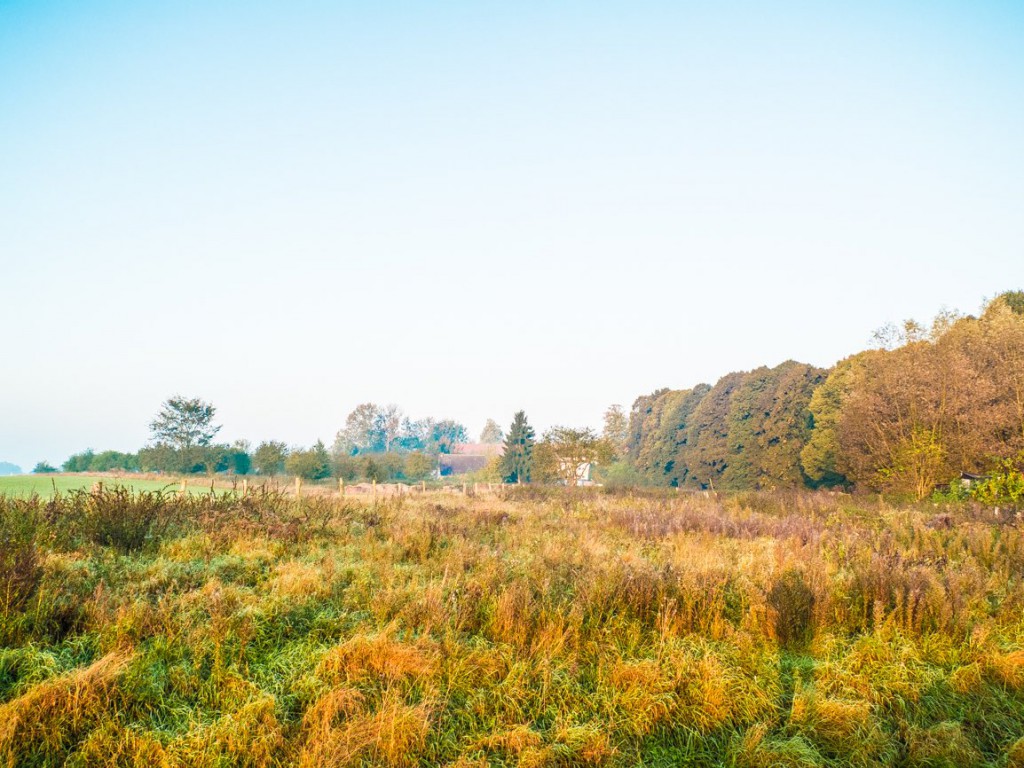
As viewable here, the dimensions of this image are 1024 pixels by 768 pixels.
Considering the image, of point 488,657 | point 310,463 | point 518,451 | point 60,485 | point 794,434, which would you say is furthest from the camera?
point 518,451

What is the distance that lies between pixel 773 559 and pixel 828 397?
3142 cm

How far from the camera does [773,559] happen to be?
786cm

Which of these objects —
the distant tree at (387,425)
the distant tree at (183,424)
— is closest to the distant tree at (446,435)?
the distant tree at (387,425)

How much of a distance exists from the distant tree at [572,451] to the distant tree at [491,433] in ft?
303

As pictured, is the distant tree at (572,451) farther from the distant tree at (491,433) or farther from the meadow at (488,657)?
the distant tree at (491,433)

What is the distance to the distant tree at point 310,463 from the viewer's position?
4519 centimetres

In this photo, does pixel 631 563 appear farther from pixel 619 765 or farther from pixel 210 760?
pixel 210 760

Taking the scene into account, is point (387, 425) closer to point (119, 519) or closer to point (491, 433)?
point (491, 433)

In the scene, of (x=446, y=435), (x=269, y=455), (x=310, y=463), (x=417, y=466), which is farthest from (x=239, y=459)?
(x=446, y=435)

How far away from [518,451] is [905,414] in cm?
4352

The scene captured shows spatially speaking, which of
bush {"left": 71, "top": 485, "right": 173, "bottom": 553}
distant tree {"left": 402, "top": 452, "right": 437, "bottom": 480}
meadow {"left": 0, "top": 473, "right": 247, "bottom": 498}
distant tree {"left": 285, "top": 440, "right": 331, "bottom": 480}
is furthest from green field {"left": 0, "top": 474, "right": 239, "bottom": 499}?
distant tree {"left": 402, "top": 452, "right": 437, "bottom": 480}

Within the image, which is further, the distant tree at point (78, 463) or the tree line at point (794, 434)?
the distant tree at point (78, 463)

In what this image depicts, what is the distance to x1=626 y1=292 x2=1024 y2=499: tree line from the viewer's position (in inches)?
740

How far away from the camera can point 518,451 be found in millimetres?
61812
